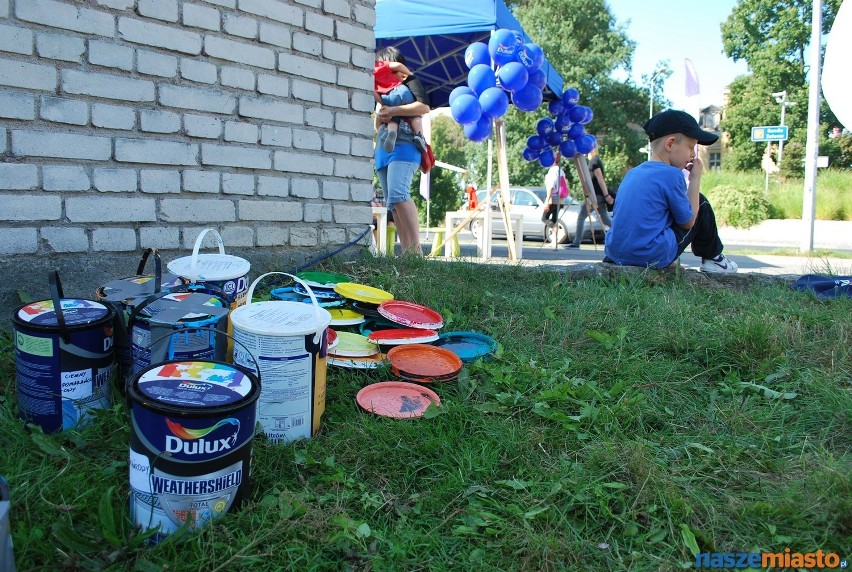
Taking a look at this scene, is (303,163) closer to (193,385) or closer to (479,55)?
(193,385)

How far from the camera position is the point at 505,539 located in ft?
5.20

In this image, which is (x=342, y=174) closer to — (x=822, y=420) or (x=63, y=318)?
(x=63, y=318)

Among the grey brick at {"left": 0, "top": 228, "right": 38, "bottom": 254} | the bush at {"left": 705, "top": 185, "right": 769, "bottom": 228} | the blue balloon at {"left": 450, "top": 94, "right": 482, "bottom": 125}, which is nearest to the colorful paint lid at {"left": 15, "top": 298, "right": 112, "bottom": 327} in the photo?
the grey brick at {"left": 0, "top": 228, "right": 38, "bottom": 254}

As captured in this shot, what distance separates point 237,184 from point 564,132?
7199 millimetres

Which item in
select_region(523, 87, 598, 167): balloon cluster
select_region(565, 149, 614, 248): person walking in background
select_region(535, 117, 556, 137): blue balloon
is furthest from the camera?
select_region(565, 149, 614, 248): person walking in background

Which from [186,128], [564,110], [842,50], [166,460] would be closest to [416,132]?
[186,128]

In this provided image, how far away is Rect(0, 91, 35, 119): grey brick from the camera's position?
2.80 meters

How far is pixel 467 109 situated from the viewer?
23.1ft

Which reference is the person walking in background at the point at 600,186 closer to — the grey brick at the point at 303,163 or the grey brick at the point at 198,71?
the grey brick at the point at 303,163

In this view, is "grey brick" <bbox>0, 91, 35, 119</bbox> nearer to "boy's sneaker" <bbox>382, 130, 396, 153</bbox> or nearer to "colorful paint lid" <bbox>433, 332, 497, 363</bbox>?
"colorful paint lid" <bbox>433, 332, 497, 363</bbox>

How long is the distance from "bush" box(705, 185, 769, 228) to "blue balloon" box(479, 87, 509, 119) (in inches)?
606

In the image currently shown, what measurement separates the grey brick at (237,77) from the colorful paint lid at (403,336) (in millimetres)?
1892

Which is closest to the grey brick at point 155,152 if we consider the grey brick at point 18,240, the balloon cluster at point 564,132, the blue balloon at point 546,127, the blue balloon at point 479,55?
the grey brick at point 18,240

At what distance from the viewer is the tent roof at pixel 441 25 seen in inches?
286
